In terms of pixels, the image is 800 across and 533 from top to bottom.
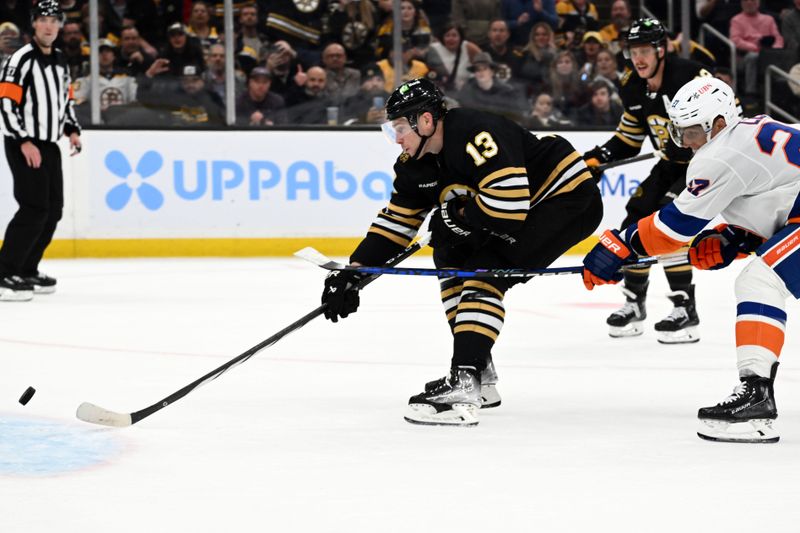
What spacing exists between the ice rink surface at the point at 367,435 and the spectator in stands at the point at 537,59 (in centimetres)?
326

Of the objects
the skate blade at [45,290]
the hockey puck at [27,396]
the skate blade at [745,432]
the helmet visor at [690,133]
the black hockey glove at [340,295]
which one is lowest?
the skate blade at [45,290]

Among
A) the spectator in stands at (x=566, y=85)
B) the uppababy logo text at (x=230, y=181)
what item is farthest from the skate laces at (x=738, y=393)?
the spectator in stands at (x=566, y=85)

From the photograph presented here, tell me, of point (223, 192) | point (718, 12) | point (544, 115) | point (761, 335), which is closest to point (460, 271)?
point (761, 335)

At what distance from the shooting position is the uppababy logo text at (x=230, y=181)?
7.67m

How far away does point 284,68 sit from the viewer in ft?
26.3

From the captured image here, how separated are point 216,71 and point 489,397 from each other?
514 centimetres

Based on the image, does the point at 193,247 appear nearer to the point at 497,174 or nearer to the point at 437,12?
the point at 437,12

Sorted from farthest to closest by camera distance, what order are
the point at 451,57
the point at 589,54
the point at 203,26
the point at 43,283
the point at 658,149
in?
the point at 589,54 → the point at 451,57 → the point at 203,26 → the point at 43,283 → the point at 658,149

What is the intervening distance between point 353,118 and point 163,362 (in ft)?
14.2

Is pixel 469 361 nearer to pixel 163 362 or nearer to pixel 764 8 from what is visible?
pixel 163 362

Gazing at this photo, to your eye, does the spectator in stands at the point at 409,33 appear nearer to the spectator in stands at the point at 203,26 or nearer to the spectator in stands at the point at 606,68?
the spectator in stands at the point at 203,26

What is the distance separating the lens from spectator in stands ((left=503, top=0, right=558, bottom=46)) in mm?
8242

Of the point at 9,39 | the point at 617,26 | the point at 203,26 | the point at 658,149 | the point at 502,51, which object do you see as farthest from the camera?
the point at 617,26

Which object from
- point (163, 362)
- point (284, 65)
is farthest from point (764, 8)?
point (163, 362)
